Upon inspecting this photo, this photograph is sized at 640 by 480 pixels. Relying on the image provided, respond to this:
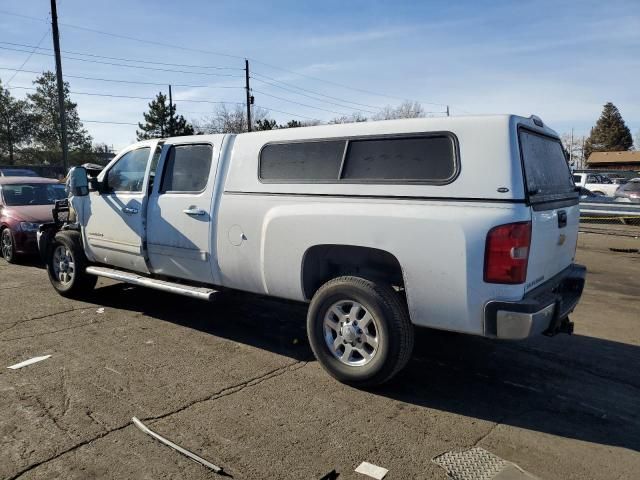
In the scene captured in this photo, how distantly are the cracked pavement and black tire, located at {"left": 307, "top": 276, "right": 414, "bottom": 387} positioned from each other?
16 cm

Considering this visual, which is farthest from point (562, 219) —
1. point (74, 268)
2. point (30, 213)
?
point (30, 213)

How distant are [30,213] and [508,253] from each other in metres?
9.38

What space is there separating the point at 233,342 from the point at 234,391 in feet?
3.90

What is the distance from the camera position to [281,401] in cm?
379

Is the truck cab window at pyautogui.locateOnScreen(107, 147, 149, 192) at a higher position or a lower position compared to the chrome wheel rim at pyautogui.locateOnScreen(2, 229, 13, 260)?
higher

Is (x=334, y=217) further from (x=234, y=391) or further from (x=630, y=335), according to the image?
(x=630, y=335)

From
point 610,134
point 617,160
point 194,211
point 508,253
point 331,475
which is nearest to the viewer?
point 331,475

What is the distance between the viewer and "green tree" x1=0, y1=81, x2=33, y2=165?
5125 centimetres

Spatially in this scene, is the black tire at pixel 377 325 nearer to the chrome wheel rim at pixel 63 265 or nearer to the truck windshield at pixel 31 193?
the chrome wheel rim at pixel 63 265

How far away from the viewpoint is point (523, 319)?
10.9ft

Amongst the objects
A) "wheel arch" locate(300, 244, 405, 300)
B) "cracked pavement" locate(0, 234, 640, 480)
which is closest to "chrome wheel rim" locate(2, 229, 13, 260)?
"cracked pavement" locate(0, 234, 640, 480)

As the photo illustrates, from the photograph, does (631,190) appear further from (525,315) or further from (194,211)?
(194,211)

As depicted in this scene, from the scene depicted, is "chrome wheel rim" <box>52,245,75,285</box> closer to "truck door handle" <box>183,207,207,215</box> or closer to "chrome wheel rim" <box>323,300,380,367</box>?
"truck door handle" <box>183,207,207,215</box>

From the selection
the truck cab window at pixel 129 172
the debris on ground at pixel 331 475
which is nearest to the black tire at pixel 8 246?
the truck cab window at pixel 129 172
